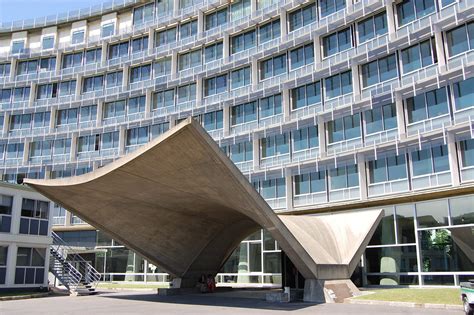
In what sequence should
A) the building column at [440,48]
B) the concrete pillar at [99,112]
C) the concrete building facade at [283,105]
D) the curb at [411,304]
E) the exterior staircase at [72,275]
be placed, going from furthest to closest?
the concrete pillar at [99,112] → the exterior staircase at [72,275] → the building column at [440,48] → the concrete building facade at [283,105] → the curb at [411,304]

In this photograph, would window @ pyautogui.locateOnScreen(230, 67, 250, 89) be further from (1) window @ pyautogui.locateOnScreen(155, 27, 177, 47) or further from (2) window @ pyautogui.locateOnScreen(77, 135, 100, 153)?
(2) window @ pyautogui.locateOnScreen(77, 135, 100, 153)

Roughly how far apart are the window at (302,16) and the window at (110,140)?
20618 mm

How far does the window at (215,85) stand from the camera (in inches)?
1703

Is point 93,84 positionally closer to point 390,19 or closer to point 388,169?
point 390,19

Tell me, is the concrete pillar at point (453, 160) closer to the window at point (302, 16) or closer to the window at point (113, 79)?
the window at point (302, 16)

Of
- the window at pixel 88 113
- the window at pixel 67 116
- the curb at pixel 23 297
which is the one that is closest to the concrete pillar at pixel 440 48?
the curb at pixel 23 297

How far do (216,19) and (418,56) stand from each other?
2104 centimetres

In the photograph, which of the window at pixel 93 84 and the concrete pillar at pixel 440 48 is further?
the window at pixel 93 84

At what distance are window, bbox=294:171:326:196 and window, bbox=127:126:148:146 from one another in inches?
680

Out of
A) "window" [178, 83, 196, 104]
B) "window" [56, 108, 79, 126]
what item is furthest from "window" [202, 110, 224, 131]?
"window" [56, 108, 79, 126]

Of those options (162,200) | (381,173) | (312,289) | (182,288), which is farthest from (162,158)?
(381,173)

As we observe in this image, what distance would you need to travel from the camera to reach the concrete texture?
1791cm

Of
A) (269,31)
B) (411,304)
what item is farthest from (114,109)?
(411,304)

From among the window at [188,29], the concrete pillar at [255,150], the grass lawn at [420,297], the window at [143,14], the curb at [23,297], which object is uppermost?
the window at [143,14]
